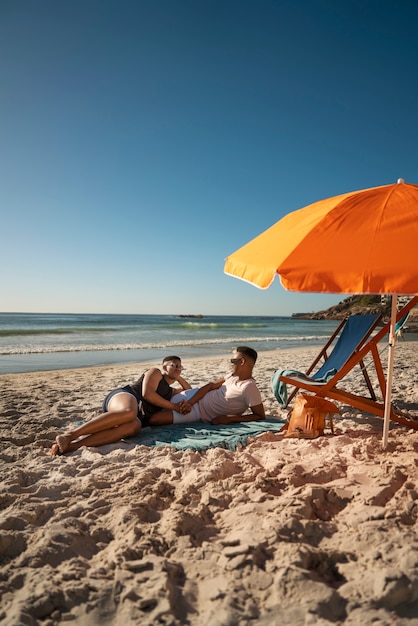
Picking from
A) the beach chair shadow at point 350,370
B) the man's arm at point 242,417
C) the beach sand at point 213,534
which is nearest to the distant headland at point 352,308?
the beach chair shadow at point 350,370

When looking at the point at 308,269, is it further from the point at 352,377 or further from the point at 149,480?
the point at 352,377

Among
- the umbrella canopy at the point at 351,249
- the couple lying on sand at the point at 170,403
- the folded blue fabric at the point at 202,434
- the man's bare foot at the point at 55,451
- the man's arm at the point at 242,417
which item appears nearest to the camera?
the umbrella canopy at the point at 351,249

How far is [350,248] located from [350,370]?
1.65m

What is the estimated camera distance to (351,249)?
2.73 metres

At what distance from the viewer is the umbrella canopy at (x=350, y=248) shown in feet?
8.29

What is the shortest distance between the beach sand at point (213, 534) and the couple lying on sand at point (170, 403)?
0.78 ft

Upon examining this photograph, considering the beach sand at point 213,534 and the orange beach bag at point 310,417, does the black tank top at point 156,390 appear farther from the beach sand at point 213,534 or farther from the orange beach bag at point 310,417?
the orange beach bag at point 310,417

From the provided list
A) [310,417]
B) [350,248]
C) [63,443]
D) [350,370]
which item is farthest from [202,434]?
[350,248]

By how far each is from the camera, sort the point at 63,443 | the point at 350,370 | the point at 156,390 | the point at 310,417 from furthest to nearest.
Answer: the point at 156,390 < the point at 350,370 < the point at 310,417 < the point at 63,443

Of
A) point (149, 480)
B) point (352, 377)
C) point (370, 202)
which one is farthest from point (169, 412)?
point (352, 377)

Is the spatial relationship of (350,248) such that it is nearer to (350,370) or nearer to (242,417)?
(350,370)

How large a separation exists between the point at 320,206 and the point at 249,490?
2.26 m

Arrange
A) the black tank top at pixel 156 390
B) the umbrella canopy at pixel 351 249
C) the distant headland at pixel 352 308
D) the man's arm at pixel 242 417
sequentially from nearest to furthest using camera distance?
the umbrella canopy at pixel 351 249 < the black tank top at pixel 156 390 < the man's arm at pixel 242 417 < the distant headland at pixel 352 308

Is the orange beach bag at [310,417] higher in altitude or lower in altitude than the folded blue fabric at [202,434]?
higher
